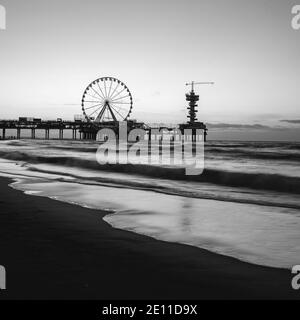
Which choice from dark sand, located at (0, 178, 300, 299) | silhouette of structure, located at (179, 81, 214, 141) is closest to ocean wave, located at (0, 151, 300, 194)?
dark sand, located at (0, 178, 300, 299)

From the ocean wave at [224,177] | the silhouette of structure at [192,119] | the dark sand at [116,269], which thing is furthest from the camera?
the silhouette of structure at [192,119]

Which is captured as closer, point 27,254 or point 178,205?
point 27,254

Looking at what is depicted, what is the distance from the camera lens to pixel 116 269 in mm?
3527

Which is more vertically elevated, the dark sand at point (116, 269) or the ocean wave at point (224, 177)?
the dark sand at point (116, 269)

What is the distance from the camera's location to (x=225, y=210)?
7.08 metres

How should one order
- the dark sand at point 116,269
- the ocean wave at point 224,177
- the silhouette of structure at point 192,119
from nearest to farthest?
the dark sand at point 116,269, the ocean wave at point 224,177, the silhouette of structure at point 192,119

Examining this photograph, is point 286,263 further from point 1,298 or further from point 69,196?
point 69,196

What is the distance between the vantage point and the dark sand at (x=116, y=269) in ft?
9.96

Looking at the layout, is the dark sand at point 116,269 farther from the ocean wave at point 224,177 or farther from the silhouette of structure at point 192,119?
the silhouette of structure at point 192,119

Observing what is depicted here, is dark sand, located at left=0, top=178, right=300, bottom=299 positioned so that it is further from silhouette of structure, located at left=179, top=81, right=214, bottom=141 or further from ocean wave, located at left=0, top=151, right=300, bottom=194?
silhouette of structure, located at left=179, top=81, right=214, bottom=141

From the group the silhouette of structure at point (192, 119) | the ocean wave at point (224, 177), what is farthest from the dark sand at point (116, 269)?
the silhouette of structure at point (192, 119)

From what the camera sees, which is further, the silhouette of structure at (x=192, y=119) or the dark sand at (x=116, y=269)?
the silhouette of structure at (x=192, y=119)

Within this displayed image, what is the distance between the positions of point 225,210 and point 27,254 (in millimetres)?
4076
